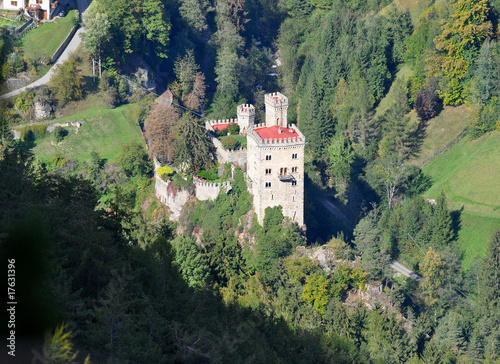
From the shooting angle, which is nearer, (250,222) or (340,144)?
(250,222)

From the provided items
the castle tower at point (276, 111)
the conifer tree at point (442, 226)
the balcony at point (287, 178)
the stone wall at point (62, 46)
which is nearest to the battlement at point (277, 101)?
the castle tower at point (276, 111)

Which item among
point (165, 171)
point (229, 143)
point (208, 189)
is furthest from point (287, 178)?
point (165, 171)

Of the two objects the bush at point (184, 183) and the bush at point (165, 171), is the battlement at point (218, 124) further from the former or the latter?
the bush at point (184, 183)

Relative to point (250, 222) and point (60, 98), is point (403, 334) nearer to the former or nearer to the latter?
point (250, 222)

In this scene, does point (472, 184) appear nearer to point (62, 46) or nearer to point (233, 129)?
point (233, 129)

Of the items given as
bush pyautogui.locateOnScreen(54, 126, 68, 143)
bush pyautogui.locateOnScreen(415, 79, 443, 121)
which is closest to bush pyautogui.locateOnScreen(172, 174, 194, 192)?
bush pyautogui.locateOnScreen(54, 126, 68, 143)

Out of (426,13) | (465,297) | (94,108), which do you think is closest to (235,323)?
(465,297)
